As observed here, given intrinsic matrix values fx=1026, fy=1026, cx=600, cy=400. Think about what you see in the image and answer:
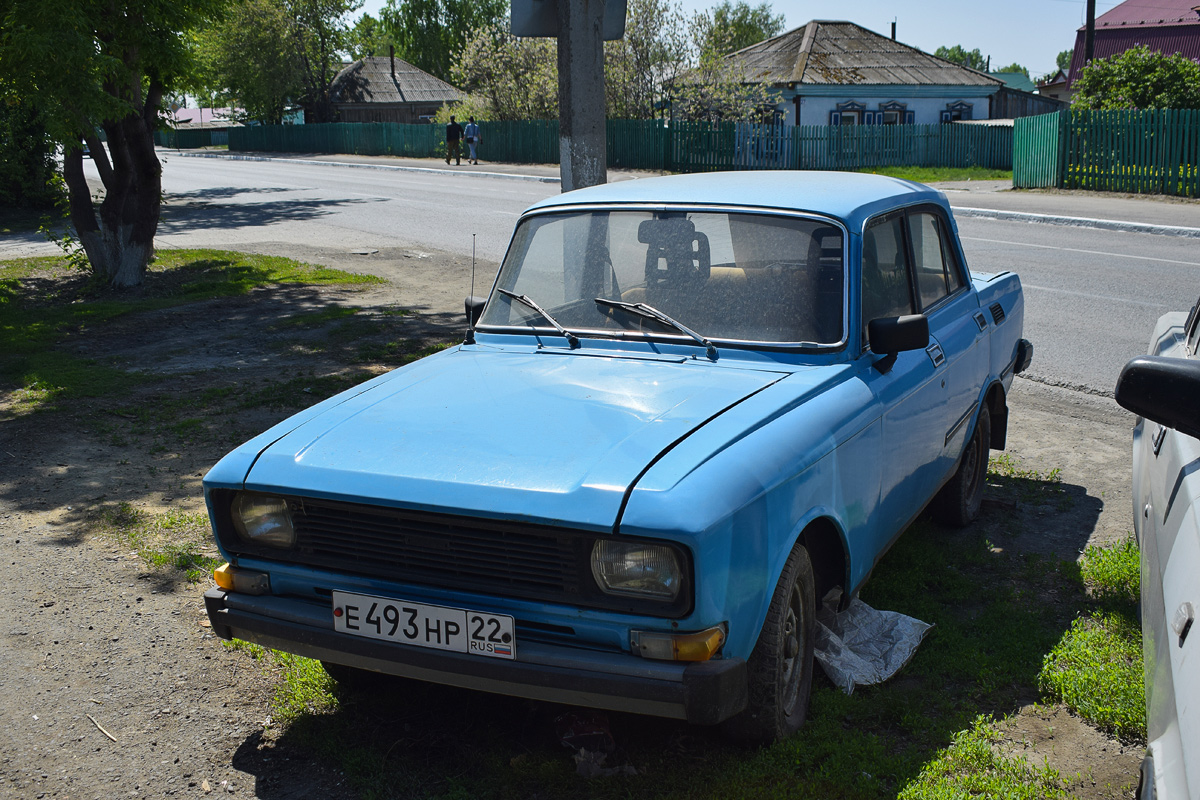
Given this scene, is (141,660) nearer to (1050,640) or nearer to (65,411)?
(1050,640)

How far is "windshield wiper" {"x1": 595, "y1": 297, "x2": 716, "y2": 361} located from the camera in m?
3.87

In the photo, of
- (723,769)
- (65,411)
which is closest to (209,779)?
(723,769)

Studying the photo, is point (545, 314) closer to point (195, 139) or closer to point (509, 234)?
point (509, 234)

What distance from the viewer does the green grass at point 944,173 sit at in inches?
1145

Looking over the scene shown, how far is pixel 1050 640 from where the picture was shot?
3.92 metres

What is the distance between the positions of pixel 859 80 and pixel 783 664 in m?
42.2

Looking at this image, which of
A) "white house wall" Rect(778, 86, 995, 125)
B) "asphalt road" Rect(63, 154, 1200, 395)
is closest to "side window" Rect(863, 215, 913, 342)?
"asphalt road" Rect(63, 154, 1200, 395)

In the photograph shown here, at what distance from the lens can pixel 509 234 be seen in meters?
17.5

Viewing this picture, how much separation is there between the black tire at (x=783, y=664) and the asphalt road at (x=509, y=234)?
206 inches

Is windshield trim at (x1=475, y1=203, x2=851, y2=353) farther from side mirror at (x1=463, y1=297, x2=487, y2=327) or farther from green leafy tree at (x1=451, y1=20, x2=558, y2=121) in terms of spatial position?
green leafy tree at (x1=451, y1=20, x2=558, y2=121)

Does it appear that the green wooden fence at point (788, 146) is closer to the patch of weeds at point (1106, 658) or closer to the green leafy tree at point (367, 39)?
the patch of weeds at point (1106, 658)

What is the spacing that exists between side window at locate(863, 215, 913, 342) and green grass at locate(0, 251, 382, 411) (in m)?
6.06

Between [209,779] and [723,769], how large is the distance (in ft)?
5.28

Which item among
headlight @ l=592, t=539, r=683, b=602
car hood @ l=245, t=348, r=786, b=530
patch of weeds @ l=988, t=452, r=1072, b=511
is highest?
car hood @ l=245, t=348, r=786, b=530
